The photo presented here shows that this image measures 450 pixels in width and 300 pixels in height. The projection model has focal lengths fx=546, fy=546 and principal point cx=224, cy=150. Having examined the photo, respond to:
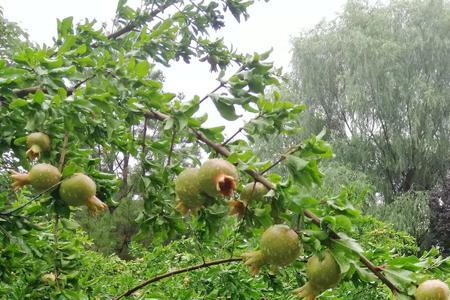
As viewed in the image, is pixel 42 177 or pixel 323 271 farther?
pixel 42 177

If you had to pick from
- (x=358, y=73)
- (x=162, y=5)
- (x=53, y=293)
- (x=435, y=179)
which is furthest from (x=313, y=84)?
(x=53, y=293)

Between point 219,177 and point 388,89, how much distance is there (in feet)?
36.1

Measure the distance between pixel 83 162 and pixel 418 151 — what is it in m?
11.2

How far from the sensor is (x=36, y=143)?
1.11 meters

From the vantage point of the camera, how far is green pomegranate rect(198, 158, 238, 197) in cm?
88

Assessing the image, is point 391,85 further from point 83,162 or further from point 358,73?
point 83,162

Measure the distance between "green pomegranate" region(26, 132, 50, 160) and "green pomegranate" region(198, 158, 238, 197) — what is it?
0.40m

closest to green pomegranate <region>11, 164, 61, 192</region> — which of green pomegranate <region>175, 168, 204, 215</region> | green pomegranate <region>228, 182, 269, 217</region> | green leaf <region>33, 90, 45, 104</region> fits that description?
green leaf <region>33, 90, 45, 104</region>

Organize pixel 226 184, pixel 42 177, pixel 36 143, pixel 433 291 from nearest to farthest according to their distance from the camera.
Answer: pixel 433 291, pixel 226 184, pixel 42 177, pixel 36 143

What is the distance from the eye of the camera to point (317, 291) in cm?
89

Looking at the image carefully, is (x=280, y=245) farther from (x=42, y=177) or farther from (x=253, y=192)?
(x=42, y=177)

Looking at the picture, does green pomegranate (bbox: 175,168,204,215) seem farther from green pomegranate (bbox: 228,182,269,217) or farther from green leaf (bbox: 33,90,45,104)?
green leaf (bbox: 33,90,45,104)

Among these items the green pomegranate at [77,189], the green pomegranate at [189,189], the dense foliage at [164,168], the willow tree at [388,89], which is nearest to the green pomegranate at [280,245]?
the dense foliage at [164,168]

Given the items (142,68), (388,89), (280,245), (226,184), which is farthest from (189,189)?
(388,89)
